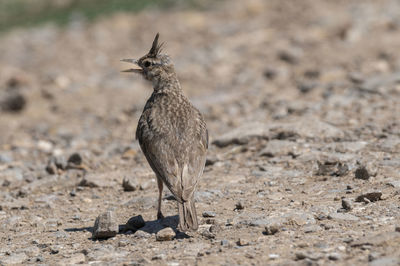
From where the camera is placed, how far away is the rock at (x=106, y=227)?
6.04 m

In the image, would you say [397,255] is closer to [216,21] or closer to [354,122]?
[354,122]

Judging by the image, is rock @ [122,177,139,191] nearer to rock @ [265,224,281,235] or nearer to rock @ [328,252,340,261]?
rock @ [265,224,281,235]

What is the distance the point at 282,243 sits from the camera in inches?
212

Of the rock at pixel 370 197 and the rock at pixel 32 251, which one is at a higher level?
the rock at pixel 370 197

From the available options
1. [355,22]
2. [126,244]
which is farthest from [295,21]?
[126,244]

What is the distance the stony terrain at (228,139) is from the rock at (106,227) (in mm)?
19

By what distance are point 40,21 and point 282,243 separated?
16838 millimetres

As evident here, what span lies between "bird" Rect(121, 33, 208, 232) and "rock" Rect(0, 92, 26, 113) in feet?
18.6

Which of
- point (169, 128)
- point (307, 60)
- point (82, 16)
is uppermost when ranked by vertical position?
point (82, 16)

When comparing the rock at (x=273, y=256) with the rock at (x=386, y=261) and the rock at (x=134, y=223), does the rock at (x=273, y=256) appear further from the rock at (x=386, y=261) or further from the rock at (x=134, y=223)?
the rock at (x=134, y=223)

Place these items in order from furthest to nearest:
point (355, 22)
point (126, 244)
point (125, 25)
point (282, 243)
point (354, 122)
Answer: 1. point (125, 25)
2. point (355, 22)
3. point (354, 122)
4. point (126, 244)
5. point (282, 243)

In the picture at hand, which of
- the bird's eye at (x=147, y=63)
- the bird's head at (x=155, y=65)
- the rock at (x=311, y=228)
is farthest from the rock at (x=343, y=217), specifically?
the bird's eye at (x=147, y=63)

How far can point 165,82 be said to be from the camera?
7.54 meters

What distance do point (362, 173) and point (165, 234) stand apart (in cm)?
223
